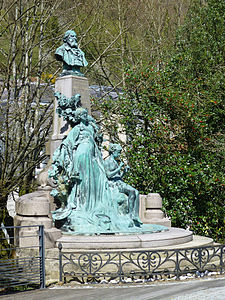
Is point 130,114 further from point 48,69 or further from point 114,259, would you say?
point 114,259

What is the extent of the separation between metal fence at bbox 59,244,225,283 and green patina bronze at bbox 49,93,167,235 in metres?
0.99

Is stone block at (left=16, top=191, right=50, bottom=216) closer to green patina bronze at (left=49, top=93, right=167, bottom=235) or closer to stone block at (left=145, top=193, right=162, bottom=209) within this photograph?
green patina bronze at (left=49, top=93, right=167, bottom=235)

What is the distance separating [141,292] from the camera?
7156 millimetres

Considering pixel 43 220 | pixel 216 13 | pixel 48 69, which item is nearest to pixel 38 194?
pixel 43 220

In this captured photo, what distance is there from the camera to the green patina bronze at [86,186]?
934cm

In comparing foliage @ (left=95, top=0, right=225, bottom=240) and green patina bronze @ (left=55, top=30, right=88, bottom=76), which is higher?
green patina bronze @ (left=55, top=30, right=88, bottom=76)

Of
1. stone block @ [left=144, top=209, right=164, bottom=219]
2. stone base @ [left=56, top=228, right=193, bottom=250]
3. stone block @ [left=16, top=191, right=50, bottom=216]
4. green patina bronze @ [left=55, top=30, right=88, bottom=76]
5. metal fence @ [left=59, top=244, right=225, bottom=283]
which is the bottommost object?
metal fence @ [left=59, top=244, right=225, bottom=283]

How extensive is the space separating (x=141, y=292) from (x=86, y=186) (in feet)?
9.82

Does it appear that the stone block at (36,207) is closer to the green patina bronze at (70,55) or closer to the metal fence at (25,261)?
the metal fence at (25,261)

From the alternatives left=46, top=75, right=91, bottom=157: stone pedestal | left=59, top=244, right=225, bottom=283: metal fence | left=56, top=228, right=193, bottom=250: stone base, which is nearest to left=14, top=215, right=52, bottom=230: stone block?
left=56, top=228, right=193, bottom=250: stone base

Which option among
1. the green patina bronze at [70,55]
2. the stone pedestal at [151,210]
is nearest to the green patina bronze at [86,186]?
the green patina bronze at [70,55]

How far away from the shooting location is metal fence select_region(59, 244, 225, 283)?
784 centimetres

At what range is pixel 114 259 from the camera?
8.08 metres

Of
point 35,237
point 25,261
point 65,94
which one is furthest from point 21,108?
point 25,261
